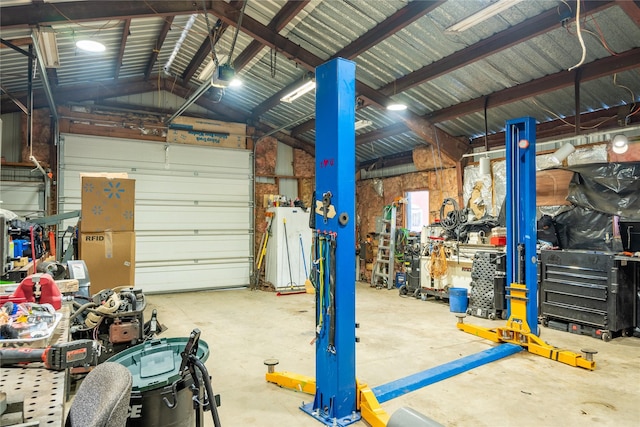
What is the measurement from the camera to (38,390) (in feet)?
3.56

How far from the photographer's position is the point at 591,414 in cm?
281

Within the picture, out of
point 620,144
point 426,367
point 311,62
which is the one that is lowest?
point 426,367

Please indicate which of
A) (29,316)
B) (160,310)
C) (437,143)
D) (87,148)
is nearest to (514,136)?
(437,143)

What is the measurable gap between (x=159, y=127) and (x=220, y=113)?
150 cm

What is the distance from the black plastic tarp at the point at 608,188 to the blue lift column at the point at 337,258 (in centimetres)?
421

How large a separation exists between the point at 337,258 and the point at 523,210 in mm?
2709

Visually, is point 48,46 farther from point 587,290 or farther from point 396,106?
point 587,290

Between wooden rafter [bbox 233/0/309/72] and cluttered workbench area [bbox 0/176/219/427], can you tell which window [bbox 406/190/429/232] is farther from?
cluttered workbench area [bbox 0/176/219/427]

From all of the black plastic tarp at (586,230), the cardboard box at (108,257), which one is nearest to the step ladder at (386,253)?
the black plastic tarp at (586,230)

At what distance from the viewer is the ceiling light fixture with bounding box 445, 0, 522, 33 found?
3396 millimetres

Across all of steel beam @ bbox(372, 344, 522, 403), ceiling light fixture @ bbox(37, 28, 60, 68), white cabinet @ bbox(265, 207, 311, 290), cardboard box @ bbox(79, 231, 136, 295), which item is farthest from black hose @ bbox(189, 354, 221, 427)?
white cabinet @ bbox(265, 207, 311, 290)

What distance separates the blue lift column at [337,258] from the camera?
105 inches

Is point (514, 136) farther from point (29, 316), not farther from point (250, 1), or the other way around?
point (29, 316)

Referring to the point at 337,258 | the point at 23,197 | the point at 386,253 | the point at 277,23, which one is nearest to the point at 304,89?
the point at 277,23
